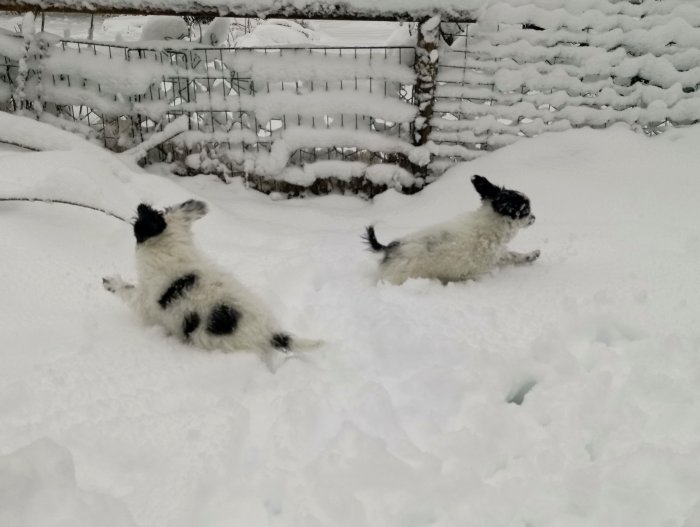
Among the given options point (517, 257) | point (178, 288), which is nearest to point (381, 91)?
point (517, 257)

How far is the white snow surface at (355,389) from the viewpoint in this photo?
7.00 feet

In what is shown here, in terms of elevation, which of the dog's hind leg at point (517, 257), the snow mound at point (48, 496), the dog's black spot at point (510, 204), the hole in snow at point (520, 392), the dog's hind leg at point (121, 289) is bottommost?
the hole in snow at point (520, 392)

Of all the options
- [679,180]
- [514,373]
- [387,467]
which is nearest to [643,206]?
[679,180]

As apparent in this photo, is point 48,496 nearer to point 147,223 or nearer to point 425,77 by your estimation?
point 147,223

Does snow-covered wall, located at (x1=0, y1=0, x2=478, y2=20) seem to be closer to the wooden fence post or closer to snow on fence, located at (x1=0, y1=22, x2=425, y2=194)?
the wooden fence post

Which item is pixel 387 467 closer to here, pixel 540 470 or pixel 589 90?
pixel 540 470

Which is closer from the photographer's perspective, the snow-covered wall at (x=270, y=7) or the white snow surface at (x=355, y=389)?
the white snow surface at (x=355, y=389)

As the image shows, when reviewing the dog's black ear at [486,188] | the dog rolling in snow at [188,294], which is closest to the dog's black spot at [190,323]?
the dog rolling in snow at [188,294]

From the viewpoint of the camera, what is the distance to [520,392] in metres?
2.96

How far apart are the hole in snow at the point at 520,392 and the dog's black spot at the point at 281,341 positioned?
47.6 inches

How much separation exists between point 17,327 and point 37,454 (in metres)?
1.36

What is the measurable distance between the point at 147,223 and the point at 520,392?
2320 millimetres

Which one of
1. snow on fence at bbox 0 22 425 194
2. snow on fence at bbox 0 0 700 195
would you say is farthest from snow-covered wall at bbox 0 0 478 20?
snow on fence at bbox 0 22 425 194

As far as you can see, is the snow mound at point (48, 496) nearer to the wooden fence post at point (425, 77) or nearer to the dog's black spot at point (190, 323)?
the dog's black spot at point (190, 323)
